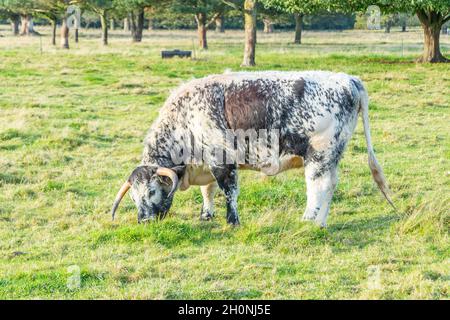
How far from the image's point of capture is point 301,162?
9.45 meters

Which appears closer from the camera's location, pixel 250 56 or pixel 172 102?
pixel 172 102

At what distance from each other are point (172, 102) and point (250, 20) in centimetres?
2354

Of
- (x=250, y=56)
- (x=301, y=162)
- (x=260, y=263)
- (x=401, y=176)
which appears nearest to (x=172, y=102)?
(x=301, y=162)

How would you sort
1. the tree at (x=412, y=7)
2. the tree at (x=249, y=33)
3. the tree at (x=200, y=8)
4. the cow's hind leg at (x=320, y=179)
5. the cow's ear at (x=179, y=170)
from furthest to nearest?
the tree at (x=200, y=8), the tree at (x=249, y=33), the tree at (x=412, y=7), the cow's ear at (x=179, y=170), the cow's hind leg at (x=320, y=179)

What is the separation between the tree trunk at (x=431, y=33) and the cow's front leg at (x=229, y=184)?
86.7 feet

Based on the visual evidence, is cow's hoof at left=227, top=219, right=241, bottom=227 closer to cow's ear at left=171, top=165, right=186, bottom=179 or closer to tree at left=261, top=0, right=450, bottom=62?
cow's ear at left=171, top=165, right=186, bottom=179

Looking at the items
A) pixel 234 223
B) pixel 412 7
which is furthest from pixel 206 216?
pixel 412 7

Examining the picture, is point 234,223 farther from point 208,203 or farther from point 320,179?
point 320,179

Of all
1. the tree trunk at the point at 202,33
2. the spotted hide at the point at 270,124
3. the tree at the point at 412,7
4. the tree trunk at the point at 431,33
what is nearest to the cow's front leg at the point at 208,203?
the spotted hide at the point at 270,124

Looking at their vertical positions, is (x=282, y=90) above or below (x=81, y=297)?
above

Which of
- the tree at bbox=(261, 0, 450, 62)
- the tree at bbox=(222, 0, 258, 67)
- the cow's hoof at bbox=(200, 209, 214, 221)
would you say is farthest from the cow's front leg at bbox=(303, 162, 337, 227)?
the tree at bbox=(222, 0, 258, 67)

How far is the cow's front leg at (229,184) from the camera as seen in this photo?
934 cm

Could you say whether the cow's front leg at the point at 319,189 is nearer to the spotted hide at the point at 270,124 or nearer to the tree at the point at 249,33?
the spotted hide at the point at 270,124

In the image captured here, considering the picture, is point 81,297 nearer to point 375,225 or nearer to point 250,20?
point 375,225
